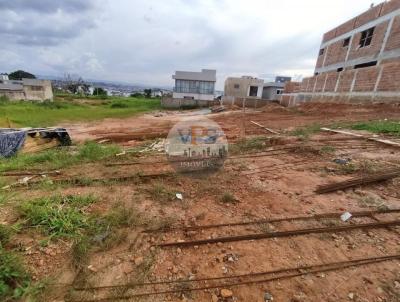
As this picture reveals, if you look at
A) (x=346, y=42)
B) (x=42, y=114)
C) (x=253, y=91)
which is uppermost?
(x=346, y=42)

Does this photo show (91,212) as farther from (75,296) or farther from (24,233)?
(75,296)

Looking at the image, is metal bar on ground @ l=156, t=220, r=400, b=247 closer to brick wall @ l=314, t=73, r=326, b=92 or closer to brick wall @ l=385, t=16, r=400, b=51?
brick wall @ l=385, t=16, r=400, b=51

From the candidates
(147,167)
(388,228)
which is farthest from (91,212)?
(388,228)

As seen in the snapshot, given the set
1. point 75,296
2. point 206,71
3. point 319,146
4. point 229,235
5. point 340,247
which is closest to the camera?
point 75,296

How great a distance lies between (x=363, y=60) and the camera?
59.2ft

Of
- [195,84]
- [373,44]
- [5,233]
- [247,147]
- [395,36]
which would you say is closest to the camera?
[5,233]

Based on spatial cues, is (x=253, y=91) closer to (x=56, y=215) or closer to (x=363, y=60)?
(x=363, y=60)

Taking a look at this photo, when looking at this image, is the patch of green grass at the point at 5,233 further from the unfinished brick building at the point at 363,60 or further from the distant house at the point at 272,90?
the distant house at the point at 272,90

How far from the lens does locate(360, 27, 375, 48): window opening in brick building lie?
57.3 feet

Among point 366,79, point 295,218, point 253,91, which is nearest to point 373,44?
point 366,79

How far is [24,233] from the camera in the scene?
2.67 metres

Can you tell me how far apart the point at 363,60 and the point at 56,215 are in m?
24.5

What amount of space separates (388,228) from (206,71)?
136ft

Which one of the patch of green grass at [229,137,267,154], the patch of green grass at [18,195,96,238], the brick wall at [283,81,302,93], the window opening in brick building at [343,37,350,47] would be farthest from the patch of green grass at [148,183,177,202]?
the brick wall at [283,81,302,93]
